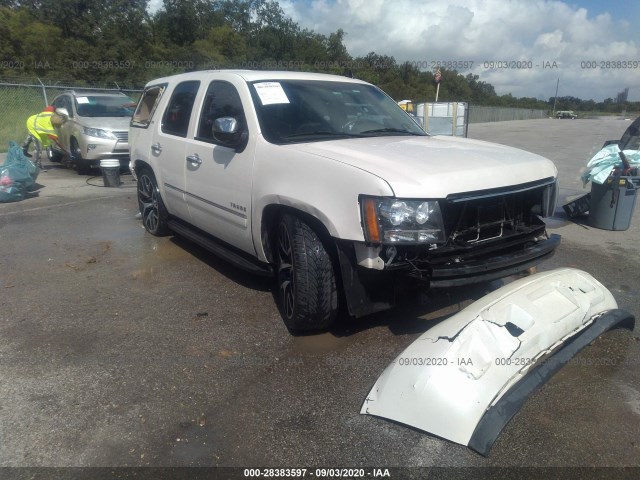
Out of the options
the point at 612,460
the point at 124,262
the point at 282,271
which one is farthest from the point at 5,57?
the point at 612,460

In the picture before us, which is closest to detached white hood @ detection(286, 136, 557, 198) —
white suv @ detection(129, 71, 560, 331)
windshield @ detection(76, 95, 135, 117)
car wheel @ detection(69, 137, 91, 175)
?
white suv @ detection(129, 71, 560, 331)

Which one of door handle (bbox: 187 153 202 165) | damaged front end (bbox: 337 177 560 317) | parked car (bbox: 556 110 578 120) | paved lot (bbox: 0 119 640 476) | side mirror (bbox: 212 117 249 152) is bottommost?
parked car (bbox: 556 110 578 120)

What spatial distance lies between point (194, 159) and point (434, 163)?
2.37 meters

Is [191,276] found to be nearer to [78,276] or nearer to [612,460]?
[78,276]

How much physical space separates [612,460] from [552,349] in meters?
0.61

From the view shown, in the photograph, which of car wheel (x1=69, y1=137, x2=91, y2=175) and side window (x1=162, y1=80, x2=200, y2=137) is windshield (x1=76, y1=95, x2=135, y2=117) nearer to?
car wheel (x1=69, y1=137, x2=91, y2=175)

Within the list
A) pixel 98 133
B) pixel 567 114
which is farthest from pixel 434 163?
pixel 567 114

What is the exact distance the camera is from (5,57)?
120 ft

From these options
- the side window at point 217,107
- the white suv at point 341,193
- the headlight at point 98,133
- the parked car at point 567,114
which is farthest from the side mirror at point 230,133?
the parked car at point 567,114

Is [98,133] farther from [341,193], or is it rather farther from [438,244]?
[438,244]

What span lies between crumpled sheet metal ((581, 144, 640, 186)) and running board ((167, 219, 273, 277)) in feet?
16.4

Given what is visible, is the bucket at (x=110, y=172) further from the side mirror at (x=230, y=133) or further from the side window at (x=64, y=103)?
the side mirror at (x=230, y=133)

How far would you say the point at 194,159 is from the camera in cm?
470

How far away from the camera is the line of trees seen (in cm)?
3500
